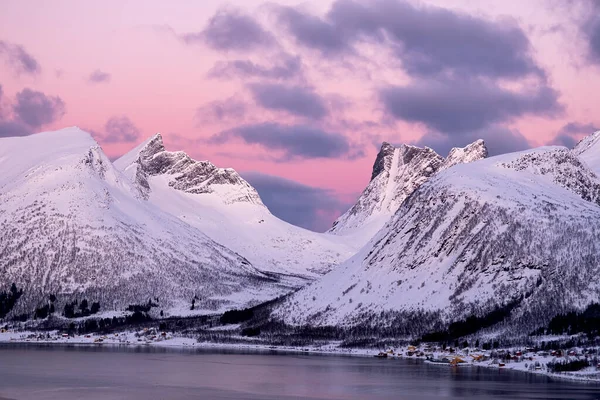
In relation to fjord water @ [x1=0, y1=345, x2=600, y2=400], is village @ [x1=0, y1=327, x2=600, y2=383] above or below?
above

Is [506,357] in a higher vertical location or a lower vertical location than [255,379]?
higher

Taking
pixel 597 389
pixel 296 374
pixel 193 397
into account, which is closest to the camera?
pixel 193 397

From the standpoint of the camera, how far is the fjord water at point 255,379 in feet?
342

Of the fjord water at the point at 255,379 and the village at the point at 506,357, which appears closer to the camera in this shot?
the fjord water at the point at 255,379

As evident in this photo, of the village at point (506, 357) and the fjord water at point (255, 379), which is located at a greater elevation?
the village at point (506, 357)

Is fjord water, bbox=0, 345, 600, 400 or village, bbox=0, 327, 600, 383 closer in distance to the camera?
fjord water, bbox=0, 345, 600, 400

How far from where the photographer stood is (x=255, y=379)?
123 m

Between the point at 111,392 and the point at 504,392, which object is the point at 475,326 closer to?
the point at 504,392

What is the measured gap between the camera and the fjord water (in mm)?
104125

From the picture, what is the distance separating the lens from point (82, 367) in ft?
460

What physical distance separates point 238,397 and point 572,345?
7538 cm

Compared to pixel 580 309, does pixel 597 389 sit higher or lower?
lower

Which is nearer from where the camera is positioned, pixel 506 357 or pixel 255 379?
pixel 255 379

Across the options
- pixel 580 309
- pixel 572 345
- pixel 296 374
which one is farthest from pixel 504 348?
pixel 296 374
